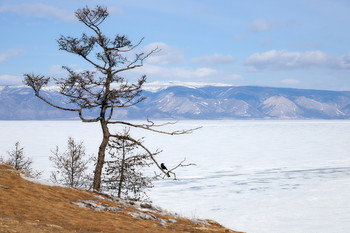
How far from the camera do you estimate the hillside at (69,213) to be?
1313 cm

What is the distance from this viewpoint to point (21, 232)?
11.5 metres

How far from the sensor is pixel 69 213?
14805 millimetres

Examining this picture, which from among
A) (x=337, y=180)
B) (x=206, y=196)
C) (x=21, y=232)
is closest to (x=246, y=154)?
(x=337, y=180)

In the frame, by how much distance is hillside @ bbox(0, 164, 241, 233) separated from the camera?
13.1m

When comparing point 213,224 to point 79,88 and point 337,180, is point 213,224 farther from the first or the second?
point 337,180

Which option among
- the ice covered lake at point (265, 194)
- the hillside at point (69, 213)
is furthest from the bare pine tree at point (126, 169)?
the ice covered lake at point (265, 194)

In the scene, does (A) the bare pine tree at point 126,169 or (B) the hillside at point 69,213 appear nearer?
(B) the hillside at point 69,213

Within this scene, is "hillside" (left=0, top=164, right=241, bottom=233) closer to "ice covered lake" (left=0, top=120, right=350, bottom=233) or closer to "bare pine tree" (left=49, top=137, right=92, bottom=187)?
"bare pine tree" (left=49, top=137, right=92, bottom=187)

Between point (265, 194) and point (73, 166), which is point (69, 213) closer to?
point (73, 166)

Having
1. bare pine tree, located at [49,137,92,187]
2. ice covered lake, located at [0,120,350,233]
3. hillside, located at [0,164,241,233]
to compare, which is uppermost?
hillside, located at [0,164,241,233]

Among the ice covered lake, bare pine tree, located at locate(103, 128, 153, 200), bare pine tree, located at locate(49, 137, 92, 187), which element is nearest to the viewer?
bare pine tree, located at locate(103, 128, 153, 200)

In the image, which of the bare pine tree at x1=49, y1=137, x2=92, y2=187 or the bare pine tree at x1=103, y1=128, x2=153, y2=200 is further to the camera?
the bare pine tree at x1=49, y1=137, x2=92, y2=187

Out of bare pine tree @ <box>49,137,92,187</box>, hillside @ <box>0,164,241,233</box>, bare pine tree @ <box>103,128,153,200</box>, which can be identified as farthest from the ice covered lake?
hillside @ <box>0,164,241,233</box>

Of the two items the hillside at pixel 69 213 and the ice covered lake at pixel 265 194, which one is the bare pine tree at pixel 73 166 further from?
the hillside at pixel 69 213
